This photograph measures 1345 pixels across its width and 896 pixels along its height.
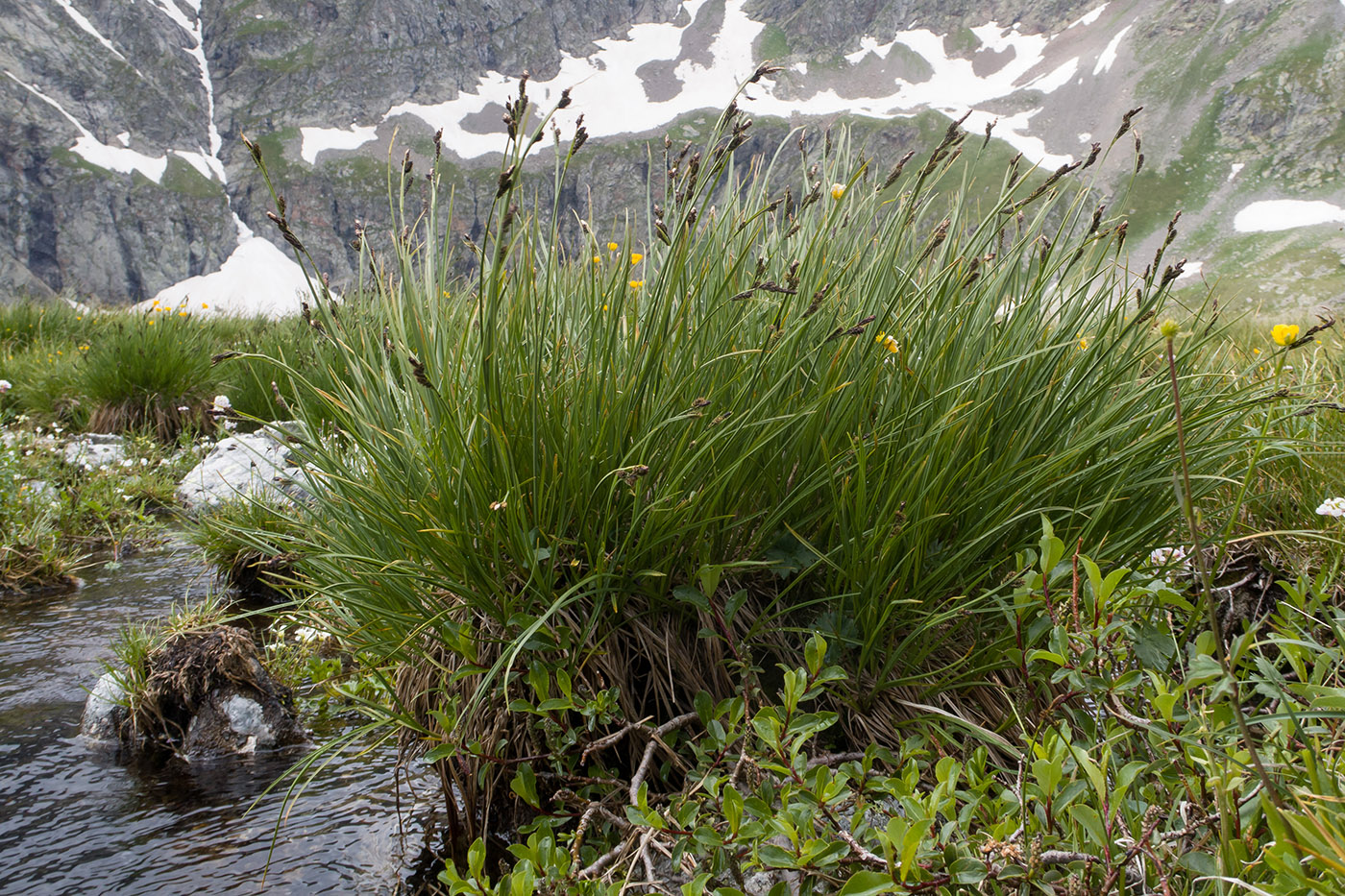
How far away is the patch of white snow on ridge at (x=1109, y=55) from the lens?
106 m

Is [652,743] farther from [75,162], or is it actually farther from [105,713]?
[75,162]

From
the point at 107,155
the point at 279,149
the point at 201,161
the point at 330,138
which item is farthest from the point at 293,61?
the point at 107,155

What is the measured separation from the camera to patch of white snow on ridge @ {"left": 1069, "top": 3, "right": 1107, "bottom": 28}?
398 feet

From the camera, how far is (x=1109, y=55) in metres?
108

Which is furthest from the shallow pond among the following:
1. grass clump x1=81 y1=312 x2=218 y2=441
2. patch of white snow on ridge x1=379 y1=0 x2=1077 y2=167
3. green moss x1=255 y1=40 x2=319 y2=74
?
green moss x1=255 y1=40 x2=319 y2=74

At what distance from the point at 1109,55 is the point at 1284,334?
134 m

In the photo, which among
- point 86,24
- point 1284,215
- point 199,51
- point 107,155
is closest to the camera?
point 1284,215

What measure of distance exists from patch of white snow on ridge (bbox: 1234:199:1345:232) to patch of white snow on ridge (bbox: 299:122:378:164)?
393 ft

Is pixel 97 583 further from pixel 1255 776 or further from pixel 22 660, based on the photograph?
pixel 1255 776

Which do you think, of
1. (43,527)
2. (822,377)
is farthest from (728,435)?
(43,527)

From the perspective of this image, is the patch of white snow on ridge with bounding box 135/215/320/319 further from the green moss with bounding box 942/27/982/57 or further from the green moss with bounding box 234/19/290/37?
the green moss with bounding box 942/27/982/57

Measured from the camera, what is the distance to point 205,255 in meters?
106

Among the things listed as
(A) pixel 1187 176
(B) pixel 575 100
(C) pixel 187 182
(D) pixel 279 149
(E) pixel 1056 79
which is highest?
(B) pixel 575 100

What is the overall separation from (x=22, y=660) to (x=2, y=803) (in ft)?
4.76
